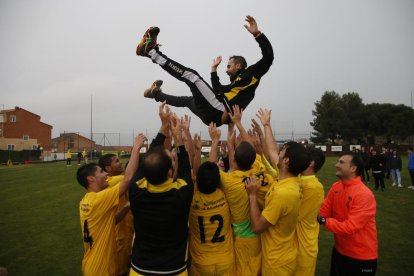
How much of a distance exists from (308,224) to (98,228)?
2501 millimetres

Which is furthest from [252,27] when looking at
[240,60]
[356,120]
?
[356,120]

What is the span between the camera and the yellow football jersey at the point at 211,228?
10.7 feet

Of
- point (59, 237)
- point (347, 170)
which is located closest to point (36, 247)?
point (59, 237)

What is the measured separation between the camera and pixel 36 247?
7.19 m

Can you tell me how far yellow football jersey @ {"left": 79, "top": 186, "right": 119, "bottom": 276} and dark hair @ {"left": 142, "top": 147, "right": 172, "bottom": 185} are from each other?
724 millimetres

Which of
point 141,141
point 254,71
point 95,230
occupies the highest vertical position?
point 254,71

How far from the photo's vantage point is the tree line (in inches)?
2089

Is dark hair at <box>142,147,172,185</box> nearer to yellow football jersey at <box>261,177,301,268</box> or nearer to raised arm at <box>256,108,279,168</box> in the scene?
yellow football jersey at <box>261,177,301,268</box>

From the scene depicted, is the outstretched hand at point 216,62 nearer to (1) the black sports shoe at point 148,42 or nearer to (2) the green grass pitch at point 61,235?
(1) the black sports shoe at point 148,42

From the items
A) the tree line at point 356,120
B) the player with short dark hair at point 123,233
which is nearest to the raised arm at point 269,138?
the player with short dark hair at point 123,233

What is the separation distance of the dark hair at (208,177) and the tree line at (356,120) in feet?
187

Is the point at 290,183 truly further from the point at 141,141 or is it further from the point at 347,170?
the point at 141,141

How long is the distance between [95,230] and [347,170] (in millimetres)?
3274

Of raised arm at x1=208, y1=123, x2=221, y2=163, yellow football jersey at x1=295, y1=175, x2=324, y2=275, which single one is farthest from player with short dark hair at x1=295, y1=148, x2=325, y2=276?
raised arm at x1=208, y1=123, x2=221, y2=163
